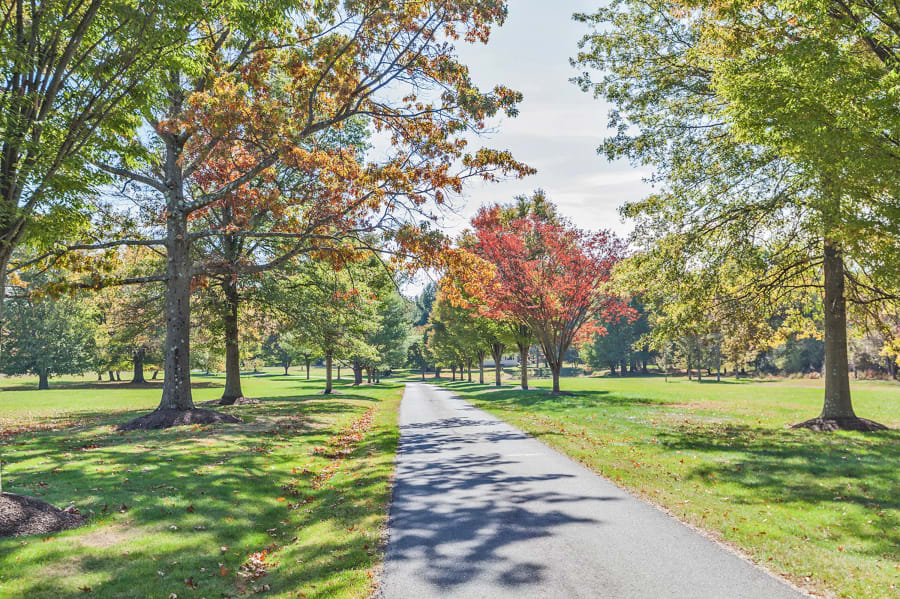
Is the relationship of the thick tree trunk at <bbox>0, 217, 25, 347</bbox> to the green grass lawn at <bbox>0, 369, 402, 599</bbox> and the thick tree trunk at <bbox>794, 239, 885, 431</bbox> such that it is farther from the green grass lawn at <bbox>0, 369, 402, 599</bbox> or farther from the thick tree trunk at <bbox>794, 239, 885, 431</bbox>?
the thick tree trunk at <bbox>794, 239, 885, 431</bbox>

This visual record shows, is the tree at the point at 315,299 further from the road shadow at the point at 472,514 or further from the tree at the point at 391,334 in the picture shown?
the tree at the point at 391,334

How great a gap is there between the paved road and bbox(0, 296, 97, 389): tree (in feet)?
150

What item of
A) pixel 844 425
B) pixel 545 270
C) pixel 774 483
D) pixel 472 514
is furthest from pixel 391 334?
pixel 472 514

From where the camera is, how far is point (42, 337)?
4231cm

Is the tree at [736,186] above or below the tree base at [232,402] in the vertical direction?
above

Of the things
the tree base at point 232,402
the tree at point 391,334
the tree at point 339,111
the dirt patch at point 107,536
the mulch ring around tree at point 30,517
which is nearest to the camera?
the dirt patch at point 107,536

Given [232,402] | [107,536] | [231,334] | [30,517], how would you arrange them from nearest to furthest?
[107,536], [30,517], [231,334], [232,402]

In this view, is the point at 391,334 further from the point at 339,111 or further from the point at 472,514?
the point at 472,514

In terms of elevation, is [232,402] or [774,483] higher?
[774,483]

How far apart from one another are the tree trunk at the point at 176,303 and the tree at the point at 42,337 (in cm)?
3520

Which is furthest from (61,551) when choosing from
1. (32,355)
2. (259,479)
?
(32,355)

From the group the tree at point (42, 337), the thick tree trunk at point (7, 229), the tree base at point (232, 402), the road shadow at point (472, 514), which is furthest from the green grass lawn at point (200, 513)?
the tree at point (42, 337)

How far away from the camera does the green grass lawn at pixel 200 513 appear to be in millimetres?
4633

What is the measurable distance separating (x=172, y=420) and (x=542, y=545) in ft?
39.5
